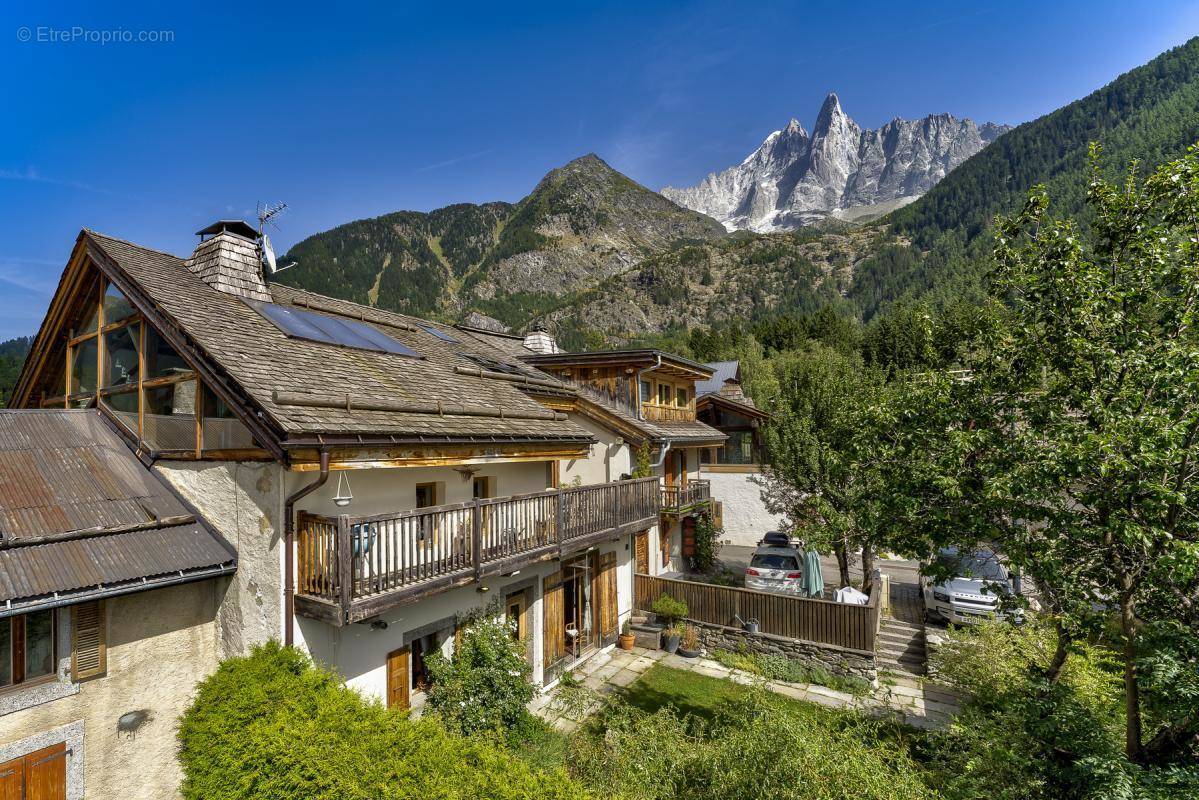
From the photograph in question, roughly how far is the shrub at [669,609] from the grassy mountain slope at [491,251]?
332 feet

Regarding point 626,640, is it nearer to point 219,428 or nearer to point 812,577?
point 812,577

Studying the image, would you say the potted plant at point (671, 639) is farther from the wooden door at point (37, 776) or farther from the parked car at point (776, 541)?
the wooden door at point (37, 776)

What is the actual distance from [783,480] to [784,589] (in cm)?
369

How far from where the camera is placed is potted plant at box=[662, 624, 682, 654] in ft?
50.4

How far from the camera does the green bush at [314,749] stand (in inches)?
210

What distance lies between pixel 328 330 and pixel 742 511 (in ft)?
76.2

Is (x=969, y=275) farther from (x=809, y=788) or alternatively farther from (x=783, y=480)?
(x=809, y=788)

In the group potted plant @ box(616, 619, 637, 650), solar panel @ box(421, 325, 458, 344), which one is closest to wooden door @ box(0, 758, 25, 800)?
solar panel @ box(421, 325, 458, 344)

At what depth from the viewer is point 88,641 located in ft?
22.2

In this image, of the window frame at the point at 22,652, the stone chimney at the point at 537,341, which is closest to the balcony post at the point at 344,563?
the window frame at the point at 22,652

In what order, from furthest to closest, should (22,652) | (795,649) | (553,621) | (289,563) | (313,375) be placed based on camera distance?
(795,649) → (553,621) → (313,375) → (289,563) → (22,652)

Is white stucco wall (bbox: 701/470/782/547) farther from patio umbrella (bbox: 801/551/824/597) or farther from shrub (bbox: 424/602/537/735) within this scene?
shrub (bbox: 424/602/537/735)

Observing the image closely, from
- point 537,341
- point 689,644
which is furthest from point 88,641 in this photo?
point 537,341

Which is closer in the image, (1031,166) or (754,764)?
(754,764)
